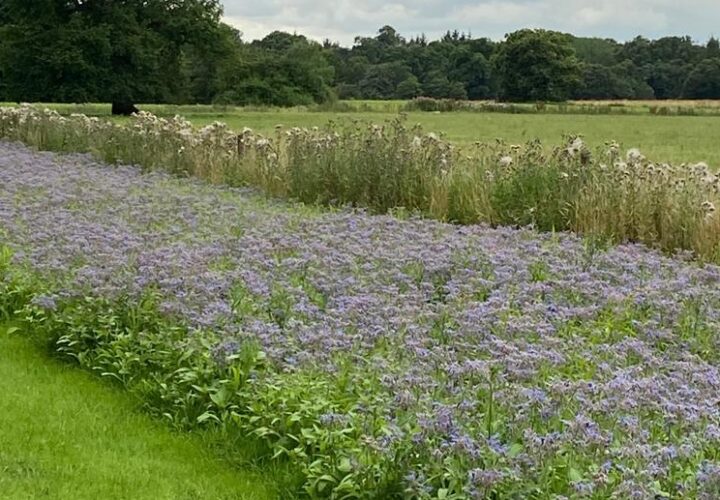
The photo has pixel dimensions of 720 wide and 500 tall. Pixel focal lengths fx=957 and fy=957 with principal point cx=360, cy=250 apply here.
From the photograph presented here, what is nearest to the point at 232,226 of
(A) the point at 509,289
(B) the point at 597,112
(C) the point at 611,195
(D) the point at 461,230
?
(D) the point at 461,230

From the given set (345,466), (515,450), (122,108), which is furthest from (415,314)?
(122,108)

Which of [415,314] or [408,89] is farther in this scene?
[408,89]

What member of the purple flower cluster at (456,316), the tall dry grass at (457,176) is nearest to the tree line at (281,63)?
the tall dry grass at (457,176)

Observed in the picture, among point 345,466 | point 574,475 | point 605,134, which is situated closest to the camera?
point 574,475

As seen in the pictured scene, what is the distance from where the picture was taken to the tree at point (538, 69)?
284 feet

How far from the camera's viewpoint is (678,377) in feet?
13.2

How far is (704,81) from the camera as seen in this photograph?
78.1 m

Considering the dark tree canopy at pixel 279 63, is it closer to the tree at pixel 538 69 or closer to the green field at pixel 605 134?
the tree at pixel 538 69

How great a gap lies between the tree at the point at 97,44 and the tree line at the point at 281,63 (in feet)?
0.15

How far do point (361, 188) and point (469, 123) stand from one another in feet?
105

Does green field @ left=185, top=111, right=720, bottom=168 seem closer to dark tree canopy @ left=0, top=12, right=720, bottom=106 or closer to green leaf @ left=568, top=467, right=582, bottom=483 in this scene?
dark tree canopy @ left=0, top=12, right=720, bottom=106

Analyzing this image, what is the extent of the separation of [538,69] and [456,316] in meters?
84.6

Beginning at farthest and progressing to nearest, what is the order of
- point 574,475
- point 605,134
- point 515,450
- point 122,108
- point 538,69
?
point 538,69
point 122,108
point 605,134
point 515,450
point 574,475

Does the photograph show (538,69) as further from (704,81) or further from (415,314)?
(415,314)
